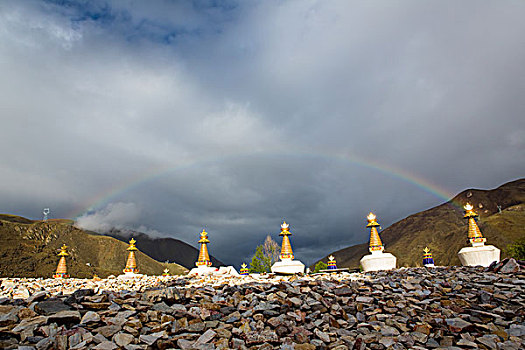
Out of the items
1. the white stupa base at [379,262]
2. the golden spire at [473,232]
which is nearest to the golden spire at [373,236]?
the white stupa base at [379,262]

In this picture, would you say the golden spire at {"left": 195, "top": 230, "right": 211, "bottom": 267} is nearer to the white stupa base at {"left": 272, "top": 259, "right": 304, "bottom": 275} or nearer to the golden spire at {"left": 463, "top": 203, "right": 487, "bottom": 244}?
the white stupa base at {"left": 272, "top": 259, "right": 304, "bottom": 275}

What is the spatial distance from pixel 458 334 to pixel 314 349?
375 centimetres

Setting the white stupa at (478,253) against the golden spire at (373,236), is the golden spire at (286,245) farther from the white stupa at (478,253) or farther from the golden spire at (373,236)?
the white stupa at (478,253)

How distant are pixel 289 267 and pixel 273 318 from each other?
31.8 ft

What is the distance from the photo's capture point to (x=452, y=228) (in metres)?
126

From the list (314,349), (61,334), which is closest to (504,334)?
(314,349)

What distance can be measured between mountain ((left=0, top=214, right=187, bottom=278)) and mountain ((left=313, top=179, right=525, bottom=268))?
8222 centimetres

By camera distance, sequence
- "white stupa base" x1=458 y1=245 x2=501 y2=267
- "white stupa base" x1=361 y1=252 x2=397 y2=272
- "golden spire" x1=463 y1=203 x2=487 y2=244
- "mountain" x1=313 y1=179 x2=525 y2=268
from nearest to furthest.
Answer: "white stupa base" x1=458 y1=245 x2=501 y2=267 < "white stupa base" x1=361 y1=252 x2=397 y2=272 < "golden spire" x1=463 y1=203 x2=487 y2=244 < "mountain" x1=313 y1=179 x2=525 y2=268

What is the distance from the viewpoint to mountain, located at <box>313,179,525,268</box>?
98.2m

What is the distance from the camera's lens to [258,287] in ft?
33.3

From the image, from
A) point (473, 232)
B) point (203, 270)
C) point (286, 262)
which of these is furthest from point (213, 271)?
point (473, 232)

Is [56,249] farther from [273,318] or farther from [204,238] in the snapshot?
[273,318]

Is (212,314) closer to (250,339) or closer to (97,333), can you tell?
(250,339)

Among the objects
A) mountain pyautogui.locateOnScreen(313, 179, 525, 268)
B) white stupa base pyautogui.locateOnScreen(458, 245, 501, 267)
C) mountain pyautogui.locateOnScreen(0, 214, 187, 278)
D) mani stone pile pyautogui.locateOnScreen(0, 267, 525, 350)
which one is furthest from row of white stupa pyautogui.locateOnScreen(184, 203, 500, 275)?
mountain pyautogui.locateOnScreen(313, 179, 525, 268)
